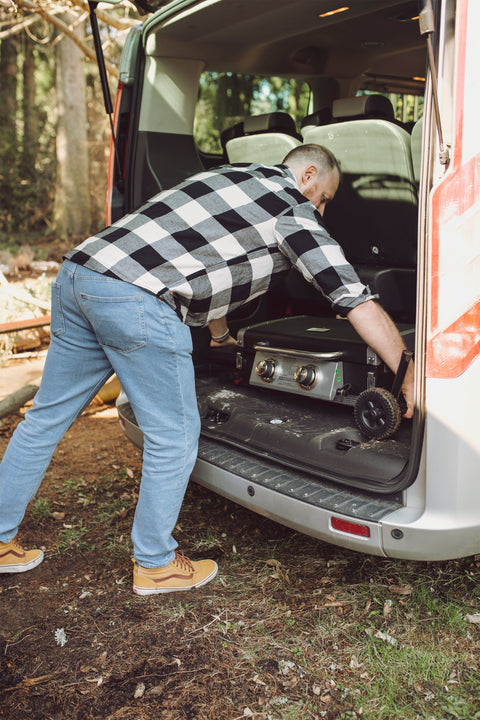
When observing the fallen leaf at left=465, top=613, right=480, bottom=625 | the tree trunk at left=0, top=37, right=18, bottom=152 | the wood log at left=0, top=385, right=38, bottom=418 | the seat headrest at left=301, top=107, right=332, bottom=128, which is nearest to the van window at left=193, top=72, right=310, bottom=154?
the seat headrest at left=301, top=107, right=332, bottom=128

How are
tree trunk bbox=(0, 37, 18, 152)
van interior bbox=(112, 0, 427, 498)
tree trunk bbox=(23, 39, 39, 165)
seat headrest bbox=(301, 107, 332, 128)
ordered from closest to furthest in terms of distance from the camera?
van interior bbox=(112, 0, 427, 498) < seat headrest bbox=(301, 107, 332, 128) < tree trunk bbox=(23, 39, 39, 165) < tree trunk bbox=(0, 37, 18, 152)

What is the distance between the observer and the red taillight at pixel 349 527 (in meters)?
2.07

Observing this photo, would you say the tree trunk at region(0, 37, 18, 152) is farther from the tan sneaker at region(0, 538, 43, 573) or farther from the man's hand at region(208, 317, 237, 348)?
the tan sneaker at region(0, 538, 43, 573)

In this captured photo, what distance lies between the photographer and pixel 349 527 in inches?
83.0

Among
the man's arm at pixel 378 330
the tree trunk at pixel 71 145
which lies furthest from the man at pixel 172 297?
the tree trunk at pixel 71 145

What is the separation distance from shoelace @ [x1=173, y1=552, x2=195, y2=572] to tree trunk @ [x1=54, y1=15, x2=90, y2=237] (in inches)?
416

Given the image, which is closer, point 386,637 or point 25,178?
point 386,637

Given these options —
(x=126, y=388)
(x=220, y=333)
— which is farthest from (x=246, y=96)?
(x=126, y=388)

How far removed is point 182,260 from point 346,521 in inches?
40.9

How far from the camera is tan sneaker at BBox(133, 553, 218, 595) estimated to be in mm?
2602

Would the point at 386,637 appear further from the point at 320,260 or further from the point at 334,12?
the point at 334,12

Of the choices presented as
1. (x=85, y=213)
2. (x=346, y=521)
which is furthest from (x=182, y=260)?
(x=85, y=213)

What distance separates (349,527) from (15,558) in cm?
148

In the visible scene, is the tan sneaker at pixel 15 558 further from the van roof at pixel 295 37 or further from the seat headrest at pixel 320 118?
the seat headrest at pixel 320 118
